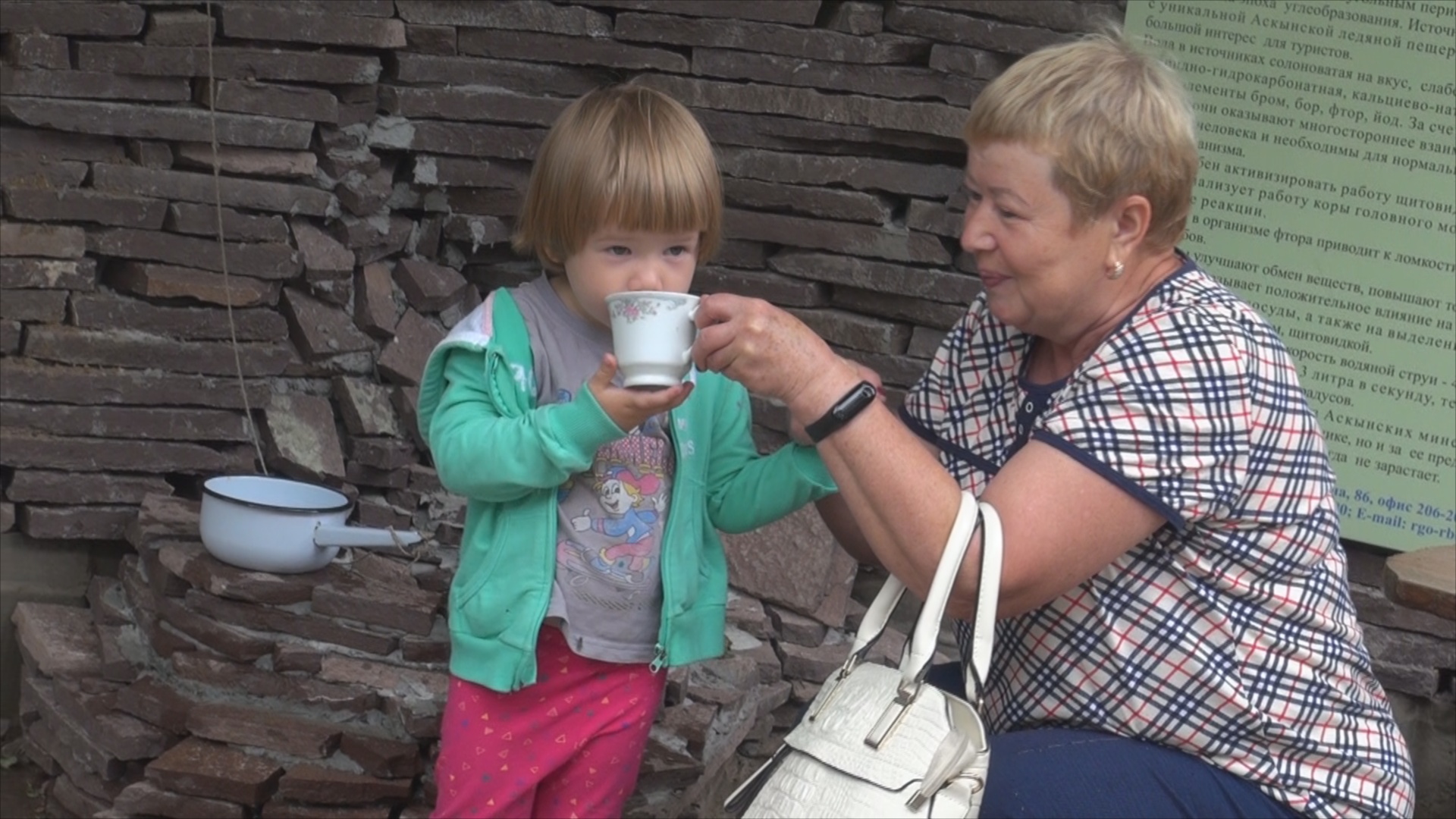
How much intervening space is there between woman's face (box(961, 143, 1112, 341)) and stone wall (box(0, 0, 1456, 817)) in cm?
148

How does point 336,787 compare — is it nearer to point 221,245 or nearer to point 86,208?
point 221,245

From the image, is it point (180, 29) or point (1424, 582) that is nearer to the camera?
point (1424, 582)

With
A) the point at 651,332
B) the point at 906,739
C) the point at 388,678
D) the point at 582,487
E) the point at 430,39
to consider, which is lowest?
the point at 388,678

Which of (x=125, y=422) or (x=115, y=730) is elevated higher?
(x=125, y=422)

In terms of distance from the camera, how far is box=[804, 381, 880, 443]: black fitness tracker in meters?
2.19

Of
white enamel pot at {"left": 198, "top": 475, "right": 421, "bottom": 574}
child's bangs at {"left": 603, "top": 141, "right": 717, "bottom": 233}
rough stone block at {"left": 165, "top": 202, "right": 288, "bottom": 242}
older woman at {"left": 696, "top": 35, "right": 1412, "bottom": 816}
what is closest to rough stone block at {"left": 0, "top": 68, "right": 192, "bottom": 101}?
rough stone block at {"left": 165, "top": 202, "right": 288, "bottom": 242}

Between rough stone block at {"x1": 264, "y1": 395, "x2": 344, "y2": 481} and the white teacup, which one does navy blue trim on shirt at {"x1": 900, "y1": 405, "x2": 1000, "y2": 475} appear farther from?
rough stone block at {"x1": 264, "y1": 395, "x2": 344, "y2": 481}

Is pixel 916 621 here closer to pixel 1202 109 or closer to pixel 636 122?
pixel 636 122

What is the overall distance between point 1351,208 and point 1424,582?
1534 mm

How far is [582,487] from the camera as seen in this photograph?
253 centimetres

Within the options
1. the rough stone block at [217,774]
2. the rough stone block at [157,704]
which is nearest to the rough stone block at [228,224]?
the rough stone block at [157,704]

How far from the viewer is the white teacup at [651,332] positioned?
7.27 feet

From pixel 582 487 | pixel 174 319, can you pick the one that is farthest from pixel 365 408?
pixel 582 487

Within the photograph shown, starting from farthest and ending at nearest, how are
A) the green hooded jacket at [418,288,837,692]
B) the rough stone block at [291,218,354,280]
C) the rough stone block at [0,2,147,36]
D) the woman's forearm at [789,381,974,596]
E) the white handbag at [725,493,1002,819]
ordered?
the rough stone block at [291,218,354,280]
the rough stone block at [0,2,147,36]
the green hooded jacket at [418,288,837,692]
the woman's forearm at [789,381,974,596]
the white handbag at [725,493,1002,819]
